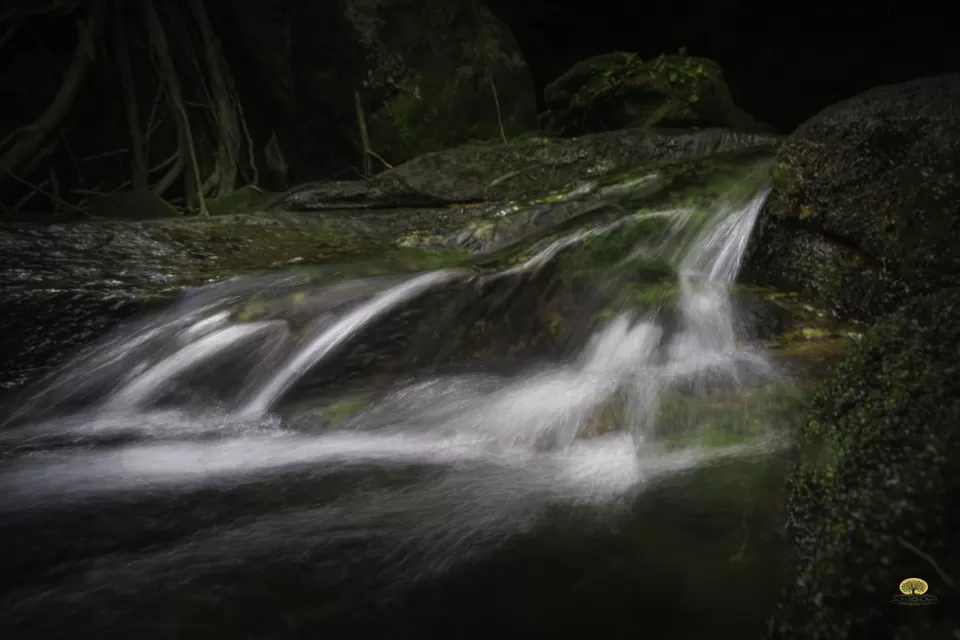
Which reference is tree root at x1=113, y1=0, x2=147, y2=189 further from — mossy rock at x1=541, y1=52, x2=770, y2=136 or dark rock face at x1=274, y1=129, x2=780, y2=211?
mossy rock at x1=541, y1=52, x2=770, y2=136

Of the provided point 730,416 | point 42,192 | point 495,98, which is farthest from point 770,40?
point 42,192

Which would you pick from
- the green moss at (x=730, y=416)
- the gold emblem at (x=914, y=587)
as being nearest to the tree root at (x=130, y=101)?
the green moss at (x=730, y=416)

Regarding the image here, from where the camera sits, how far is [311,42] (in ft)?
29.0

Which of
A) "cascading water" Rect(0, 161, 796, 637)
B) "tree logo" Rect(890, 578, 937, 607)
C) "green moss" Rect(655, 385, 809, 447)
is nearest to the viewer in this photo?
"tree logo" Rect(890, 578, 937, 607)

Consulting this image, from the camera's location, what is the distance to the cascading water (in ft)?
6.09

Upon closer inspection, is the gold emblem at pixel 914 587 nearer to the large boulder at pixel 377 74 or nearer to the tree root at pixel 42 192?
the large boulder at pixel 377 74

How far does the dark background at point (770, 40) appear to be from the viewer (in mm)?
8984

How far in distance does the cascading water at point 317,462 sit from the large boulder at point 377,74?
482 centimetres

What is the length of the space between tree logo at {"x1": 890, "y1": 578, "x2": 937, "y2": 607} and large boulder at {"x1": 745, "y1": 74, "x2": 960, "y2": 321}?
7.25 ft

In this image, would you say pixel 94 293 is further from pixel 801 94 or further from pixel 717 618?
pixel 801 94

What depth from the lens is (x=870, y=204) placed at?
346 cm

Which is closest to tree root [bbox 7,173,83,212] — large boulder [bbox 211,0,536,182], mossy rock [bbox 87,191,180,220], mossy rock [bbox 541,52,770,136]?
mossy rock [bbox 87,191,180,220]

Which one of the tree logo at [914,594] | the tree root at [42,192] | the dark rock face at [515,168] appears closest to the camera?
the tree logo at [914,594]

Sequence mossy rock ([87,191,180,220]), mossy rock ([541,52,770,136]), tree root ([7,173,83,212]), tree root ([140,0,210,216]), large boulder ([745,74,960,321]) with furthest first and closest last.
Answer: tree root ([140,0,210,216]) → mossy rock ([541,52,770,136]) → tree root ([7,173,83,212]) → mossy rock ([87,191,180,220]) → large boulder ([745,74,960,321])
